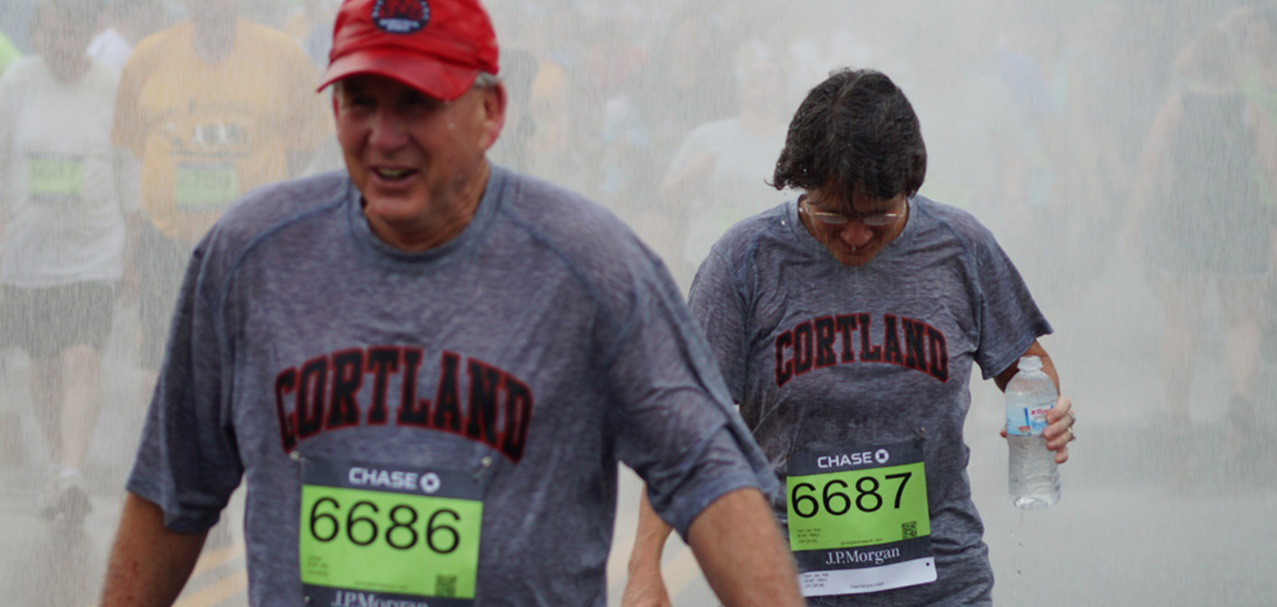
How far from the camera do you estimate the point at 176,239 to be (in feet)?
20.6

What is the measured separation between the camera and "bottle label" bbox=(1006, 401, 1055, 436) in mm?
3145

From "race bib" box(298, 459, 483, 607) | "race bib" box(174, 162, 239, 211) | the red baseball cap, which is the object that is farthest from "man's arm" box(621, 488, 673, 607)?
"race bib" box(174, 162, 239, 211)

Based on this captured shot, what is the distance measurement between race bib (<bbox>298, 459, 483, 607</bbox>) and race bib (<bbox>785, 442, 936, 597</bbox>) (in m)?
1.16

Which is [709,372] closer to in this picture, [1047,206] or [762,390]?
[762,390]

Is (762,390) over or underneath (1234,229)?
underneath

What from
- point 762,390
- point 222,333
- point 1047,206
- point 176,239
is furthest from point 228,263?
point 1047,206

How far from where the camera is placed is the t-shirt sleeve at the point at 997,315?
3.10 meters

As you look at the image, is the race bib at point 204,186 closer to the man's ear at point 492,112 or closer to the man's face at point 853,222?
the man's face at point 853,222

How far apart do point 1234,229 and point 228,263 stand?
5444 mm

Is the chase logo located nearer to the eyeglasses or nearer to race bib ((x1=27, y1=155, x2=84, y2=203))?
the eyeglasses

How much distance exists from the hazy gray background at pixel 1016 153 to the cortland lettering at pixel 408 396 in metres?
4.72

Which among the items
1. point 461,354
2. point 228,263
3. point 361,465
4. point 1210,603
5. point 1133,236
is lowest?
point 1210,603

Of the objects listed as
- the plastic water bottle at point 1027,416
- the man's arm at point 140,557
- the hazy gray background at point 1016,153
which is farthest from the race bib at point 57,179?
the man's arm at point 140,557

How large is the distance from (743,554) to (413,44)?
2.31 feet
